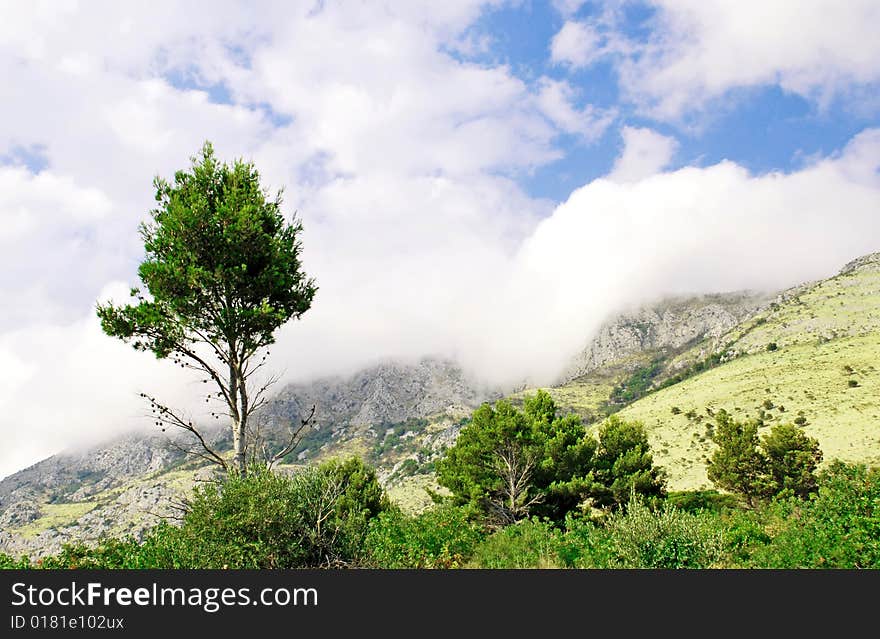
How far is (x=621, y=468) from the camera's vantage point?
38.1m

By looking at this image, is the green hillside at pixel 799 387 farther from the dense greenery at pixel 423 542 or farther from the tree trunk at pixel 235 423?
the tree trunk at pixel 235 423

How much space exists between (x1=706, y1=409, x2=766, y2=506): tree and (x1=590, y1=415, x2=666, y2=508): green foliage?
8.14 metres

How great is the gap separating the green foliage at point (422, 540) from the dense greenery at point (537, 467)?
62.9 feet

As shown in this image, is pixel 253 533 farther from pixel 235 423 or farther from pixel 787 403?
pixel 787 403

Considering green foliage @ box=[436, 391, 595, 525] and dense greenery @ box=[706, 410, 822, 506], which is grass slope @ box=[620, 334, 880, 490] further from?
green foliage @ box=[436, 391, 595, 525]

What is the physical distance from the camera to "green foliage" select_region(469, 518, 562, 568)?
1260 centimetres

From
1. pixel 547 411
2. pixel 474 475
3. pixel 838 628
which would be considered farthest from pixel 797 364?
pixel 838 628

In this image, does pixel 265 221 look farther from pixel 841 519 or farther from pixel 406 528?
pixel 841 519

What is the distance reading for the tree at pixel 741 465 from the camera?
43562mm

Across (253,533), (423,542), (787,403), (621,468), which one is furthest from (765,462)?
(253,533)

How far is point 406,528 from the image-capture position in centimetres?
1460

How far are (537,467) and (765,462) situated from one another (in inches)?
874

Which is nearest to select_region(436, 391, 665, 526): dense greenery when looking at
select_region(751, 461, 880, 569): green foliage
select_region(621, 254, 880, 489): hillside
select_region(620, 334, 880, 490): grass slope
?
select_region(751, 461, 880, 569): green foliage

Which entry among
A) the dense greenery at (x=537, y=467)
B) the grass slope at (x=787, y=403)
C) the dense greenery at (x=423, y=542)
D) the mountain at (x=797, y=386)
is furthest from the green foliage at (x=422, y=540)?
the grass slope at (x=787, y=403)
